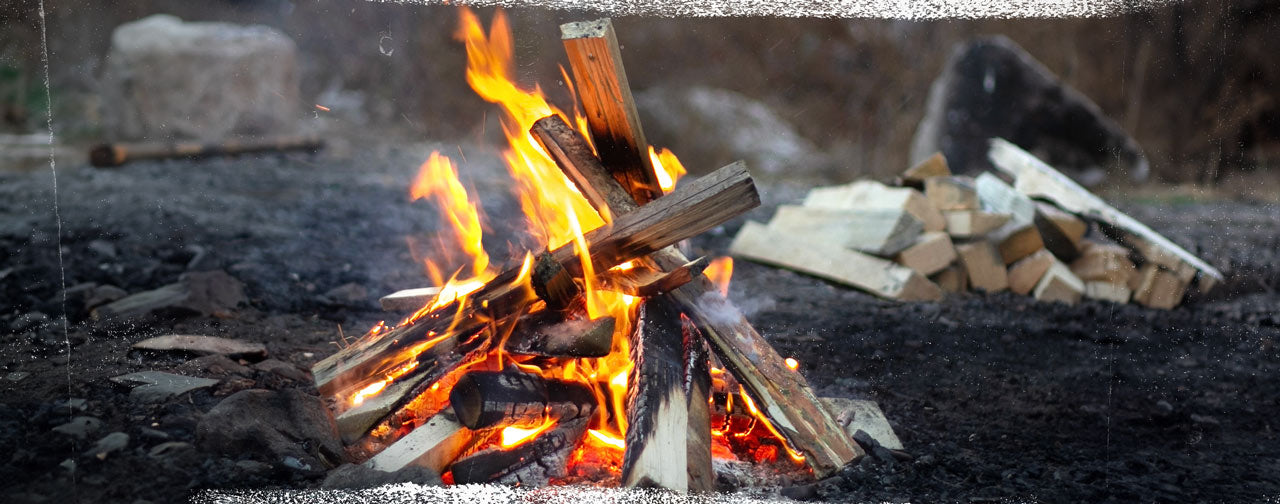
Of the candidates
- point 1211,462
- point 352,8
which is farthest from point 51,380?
point 352,8

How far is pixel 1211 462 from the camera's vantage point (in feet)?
7.66

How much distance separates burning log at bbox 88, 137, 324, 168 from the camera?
5.83 metres

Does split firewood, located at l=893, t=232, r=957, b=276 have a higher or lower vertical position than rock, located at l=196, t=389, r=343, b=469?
lower

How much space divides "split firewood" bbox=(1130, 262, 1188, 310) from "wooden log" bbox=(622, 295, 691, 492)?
2905 mm

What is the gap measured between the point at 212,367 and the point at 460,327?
2.52 feet

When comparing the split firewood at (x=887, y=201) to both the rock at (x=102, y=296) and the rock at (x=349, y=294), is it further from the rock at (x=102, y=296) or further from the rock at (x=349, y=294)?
the rock at (x=102, y=296)

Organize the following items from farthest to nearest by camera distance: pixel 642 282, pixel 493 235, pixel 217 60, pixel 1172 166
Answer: pixel 1172 166
pixel 217 60
pixel 493 235
pixel 642 282

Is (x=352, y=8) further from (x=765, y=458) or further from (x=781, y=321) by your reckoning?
(x=765, y=458)

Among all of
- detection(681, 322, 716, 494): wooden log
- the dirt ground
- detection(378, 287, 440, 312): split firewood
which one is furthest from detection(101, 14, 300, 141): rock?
detection(681, 322, 716, 494): wooden log

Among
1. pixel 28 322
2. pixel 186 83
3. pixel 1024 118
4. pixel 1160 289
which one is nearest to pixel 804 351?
pixel 1160 289

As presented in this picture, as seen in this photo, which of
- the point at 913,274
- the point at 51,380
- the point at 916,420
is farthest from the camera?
the point at 913,274

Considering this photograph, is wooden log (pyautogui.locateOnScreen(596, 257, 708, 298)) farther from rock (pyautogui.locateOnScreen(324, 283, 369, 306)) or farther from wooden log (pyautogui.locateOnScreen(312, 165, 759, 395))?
rock (pyautogui.locateOnScreen(324, 283, 369, 306))

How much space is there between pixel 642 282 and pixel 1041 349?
1904 millimetres

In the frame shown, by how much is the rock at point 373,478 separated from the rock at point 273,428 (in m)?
0.11
